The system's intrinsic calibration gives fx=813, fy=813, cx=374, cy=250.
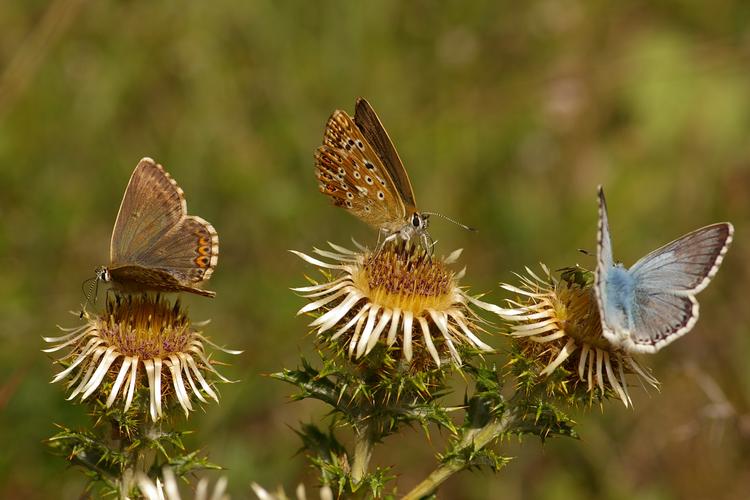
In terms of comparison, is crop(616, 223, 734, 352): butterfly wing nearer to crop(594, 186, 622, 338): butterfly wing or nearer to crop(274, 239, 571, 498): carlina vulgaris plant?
crop(594, 186, 622, 338): butterfly wing

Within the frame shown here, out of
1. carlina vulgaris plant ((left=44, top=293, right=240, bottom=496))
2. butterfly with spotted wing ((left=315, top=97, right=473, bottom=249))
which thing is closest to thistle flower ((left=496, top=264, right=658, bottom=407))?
butterfly with spotted wing ((left=315, top=97, right=473, bottom=249))

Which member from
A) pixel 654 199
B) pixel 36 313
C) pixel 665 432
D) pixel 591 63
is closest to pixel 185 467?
pixel 36 313

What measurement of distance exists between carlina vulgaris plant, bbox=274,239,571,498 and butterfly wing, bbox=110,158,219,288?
43 centimetres

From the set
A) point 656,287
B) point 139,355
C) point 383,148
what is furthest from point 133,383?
point 656,287

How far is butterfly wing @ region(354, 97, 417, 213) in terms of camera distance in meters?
3.52

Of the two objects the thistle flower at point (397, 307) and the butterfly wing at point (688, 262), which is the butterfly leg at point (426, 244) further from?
the butterfly wing at point (688, 262)

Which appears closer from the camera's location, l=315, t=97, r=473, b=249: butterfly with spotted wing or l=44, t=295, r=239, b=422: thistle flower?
l=44, t=295, r=239, b=422: thistle flower

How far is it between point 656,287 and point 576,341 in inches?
14.7

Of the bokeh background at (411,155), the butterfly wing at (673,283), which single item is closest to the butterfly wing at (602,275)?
the butterfly wing at (673,283)

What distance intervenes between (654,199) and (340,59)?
2.95 meters

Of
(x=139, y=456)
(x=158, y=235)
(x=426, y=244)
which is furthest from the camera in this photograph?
(x=426, y=244)

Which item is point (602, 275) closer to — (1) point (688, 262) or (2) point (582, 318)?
(2) point (582, 318)

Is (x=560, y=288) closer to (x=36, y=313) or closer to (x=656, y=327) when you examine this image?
(x=656, y=327)

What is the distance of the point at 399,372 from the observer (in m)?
3.04
